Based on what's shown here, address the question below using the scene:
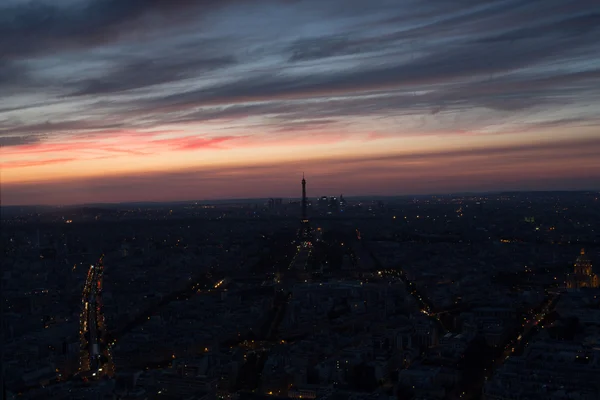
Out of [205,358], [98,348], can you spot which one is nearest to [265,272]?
[98,348]

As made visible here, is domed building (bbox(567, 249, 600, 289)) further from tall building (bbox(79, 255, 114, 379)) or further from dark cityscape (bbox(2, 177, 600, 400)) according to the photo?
tall building (bbox(79, 255, 114, 379))

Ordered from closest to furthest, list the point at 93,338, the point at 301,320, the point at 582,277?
the point at 93,338 → the point at 301,320 → the point at 582,277

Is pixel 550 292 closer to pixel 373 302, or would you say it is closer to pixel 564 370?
pixel 373 302

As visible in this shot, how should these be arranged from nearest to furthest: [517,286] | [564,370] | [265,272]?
[564,370] < [517,286] < [265,272]

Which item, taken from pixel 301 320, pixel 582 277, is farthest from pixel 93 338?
pixel 582 277

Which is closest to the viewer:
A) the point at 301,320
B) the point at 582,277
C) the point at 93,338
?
the point at 93,338

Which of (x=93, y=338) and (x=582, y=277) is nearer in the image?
(x=93, y=338)

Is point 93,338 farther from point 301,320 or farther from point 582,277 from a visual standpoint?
point 582,277

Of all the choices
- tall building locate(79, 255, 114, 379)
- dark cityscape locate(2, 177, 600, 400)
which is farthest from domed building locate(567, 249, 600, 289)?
tall building locate(79, 255, 114, 379)

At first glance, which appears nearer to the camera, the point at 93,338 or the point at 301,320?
the point at 93,338
